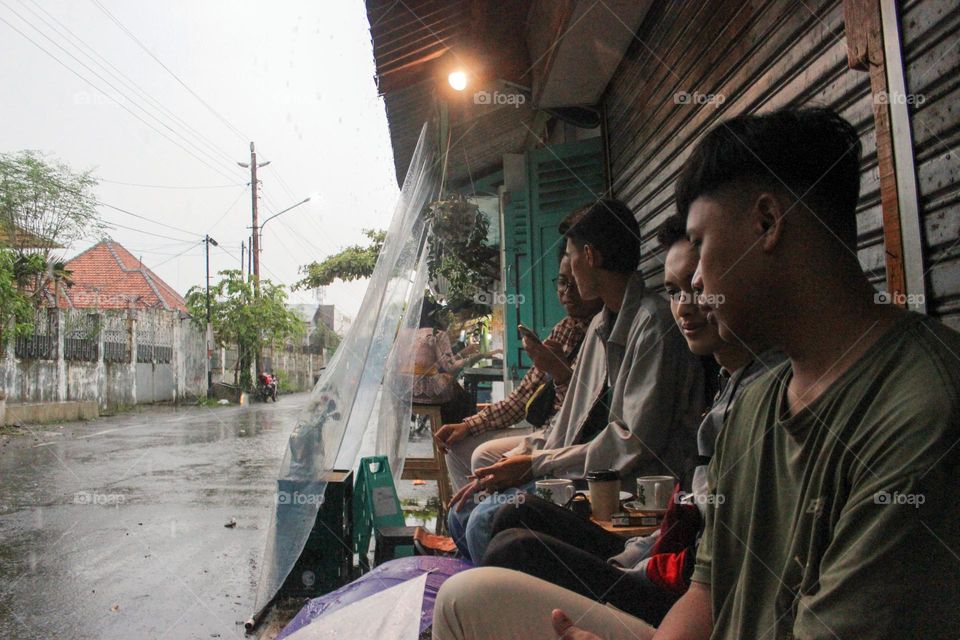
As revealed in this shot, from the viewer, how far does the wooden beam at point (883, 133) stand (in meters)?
1.78

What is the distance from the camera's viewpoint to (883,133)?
5.94ft

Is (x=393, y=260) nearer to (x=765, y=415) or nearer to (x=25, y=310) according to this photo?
(x=765, y=415)

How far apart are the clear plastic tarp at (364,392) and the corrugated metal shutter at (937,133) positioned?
2906mm

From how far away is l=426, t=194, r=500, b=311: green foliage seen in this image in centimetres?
622

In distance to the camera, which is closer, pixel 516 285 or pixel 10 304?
pixel 516 285

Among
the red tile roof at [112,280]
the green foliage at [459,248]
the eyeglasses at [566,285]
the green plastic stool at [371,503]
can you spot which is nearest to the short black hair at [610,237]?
the eyeglasses at [566,285]

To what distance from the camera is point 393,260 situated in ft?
16.1

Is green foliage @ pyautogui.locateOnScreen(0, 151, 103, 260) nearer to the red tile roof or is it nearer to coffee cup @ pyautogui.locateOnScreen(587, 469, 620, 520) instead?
the red tile roof

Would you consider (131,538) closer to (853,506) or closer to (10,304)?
(853,506)

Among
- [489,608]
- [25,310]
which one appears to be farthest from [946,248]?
[25,310]

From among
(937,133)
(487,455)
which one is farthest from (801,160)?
(487,455)

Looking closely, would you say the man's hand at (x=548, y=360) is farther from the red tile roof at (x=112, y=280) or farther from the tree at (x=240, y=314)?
the red tile roof at (x=112, y=280)

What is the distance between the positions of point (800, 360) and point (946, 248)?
0.90 m

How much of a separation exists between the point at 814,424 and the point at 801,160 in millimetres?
380
